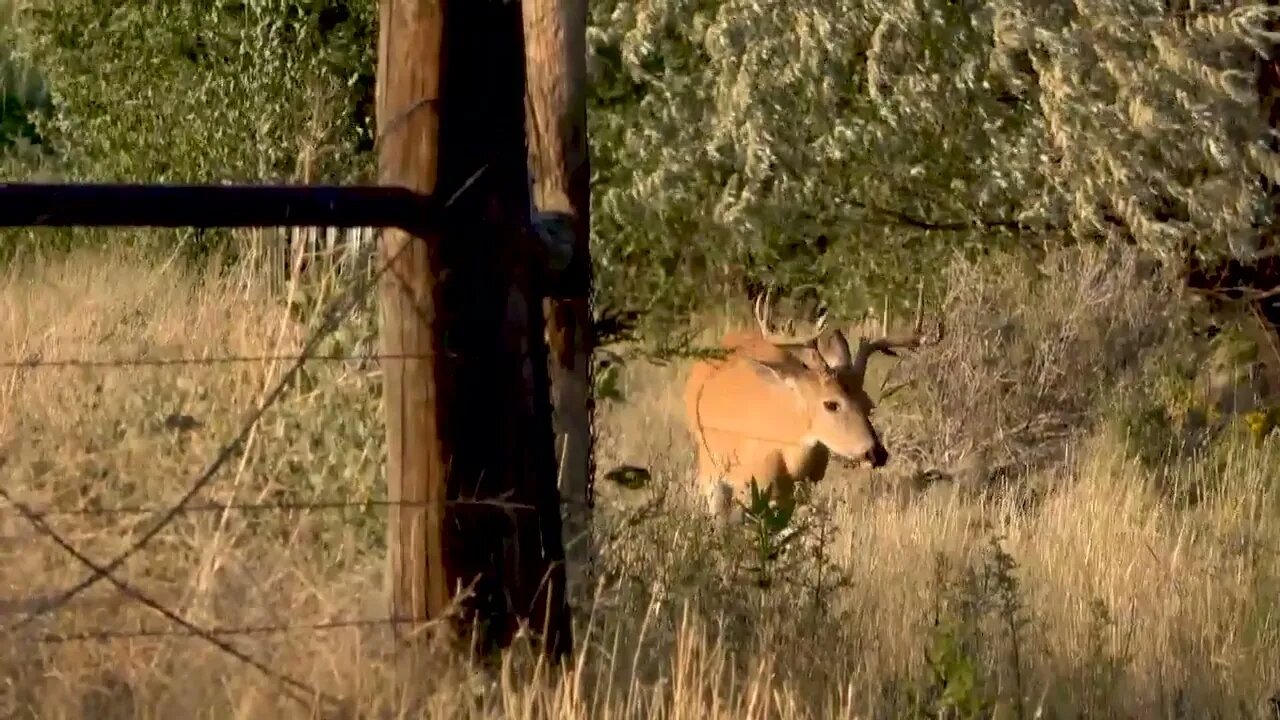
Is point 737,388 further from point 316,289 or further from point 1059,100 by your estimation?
point 316,289

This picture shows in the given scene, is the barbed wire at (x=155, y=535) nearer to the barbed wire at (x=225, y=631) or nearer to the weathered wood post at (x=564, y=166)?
the barbed wire at (x=225, y=631)

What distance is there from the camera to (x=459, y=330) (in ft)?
14.8

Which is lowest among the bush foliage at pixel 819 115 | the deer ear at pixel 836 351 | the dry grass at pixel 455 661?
the dry grass at pixel 455 661

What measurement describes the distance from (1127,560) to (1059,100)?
17.4 feet

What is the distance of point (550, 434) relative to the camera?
476 cm

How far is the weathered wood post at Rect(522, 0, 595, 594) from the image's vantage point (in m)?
7.04

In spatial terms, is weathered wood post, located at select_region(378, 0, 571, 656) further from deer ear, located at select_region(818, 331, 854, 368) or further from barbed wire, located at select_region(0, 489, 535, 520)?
deer ear, located at select_region(818, 331, 854, 368)

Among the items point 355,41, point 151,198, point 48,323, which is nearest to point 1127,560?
point 48,323

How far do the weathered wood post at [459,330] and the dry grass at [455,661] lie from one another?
7.0 inches

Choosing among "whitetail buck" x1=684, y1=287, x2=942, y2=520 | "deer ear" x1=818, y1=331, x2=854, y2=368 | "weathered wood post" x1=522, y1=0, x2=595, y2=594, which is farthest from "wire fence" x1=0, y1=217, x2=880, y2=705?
"deer ear" x1=818, y1=331, x2=854, y2=368

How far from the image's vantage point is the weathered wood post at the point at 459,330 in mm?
4500

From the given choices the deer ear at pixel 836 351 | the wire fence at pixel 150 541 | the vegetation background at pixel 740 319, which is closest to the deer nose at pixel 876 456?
the vegetation background at pixel 740 319

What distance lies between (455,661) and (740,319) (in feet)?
39.0

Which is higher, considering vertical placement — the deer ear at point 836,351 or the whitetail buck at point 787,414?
the deer ear at point 836,351
